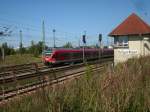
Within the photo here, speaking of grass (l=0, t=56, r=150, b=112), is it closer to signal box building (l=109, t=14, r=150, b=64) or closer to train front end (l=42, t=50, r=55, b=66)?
signal box building (l=109, t=14, r=150, b=64)

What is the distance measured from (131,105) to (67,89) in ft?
3.98

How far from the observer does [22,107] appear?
436 centimetres

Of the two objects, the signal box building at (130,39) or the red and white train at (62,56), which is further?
the red and white train at (62,56)

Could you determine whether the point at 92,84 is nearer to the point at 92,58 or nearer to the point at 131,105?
the point at 131,105

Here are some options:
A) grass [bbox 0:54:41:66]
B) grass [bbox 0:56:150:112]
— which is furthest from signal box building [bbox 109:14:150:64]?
grass [bbox 0:56:150:112]

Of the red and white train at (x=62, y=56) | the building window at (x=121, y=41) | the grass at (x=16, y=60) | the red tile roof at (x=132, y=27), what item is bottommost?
the grass at (x=16, y=60)

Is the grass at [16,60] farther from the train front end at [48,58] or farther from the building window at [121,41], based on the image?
the building window at [121,41]

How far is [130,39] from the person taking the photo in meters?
31.5

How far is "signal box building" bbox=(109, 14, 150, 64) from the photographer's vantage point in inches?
1201

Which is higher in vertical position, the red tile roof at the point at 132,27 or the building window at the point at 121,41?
the red tile roof at the point at 132,27

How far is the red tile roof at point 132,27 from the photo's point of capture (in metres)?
31.4

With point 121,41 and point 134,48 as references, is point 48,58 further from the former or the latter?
point 134,48

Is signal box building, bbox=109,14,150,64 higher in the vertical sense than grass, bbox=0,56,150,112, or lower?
higher

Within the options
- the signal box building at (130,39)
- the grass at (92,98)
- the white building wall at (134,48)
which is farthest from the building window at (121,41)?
the grass at (92,98)
